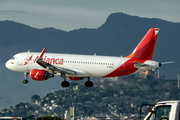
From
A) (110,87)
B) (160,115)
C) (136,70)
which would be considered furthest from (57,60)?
(110,87)

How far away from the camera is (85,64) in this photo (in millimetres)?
72250

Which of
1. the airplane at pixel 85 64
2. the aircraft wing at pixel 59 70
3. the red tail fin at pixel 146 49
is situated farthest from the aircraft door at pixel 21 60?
the red tail fin at pixel 146 49

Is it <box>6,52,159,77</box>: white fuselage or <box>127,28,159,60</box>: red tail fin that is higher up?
<box>127,28,159,60</box>: red tail fin

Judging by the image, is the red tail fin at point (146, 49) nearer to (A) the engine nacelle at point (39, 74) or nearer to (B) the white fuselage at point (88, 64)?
(B) the white fuselage at point (88, 64)

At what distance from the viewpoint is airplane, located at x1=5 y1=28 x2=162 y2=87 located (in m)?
70.4

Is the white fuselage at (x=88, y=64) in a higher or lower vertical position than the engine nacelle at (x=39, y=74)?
higher

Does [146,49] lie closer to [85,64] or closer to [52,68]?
[85,64]

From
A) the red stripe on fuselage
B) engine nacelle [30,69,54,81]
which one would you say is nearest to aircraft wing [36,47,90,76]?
engine nacelle [30,69,54,81]

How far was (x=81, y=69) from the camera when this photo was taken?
72688 mm

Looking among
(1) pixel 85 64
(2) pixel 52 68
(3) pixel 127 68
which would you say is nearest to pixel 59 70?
(2) pixel 52 68

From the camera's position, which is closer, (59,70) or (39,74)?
(39,74)

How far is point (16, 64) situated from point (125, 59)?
1978 cm

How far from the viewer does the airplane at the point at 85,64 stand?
7044cm

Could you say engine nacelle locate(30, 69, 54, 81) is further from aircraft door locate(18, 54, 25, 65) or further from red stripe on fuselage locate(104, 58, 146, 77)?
red stripe on fuselage locate(104, 58, 146, 77)
